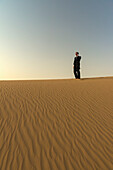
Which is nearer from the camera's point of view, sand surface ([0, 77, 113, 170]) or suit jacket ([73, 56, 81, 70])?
sand surface ([0, 77, 113, 170])

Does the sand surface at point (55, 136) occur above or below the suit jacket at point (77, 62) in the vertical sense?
below

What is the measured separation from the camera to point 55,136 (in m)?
2.94

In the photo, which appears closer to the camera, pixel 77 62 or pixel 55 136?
pixel 55 136

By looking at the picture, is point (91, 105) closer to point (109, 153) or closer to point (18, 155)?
point (109, 153)

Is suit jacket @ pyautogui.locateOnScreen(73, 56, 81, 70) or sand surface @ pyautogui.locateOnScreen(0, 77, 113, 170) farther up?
suit jacket @ pyautogui.locateOnScreen(73, 56, 81, 70)

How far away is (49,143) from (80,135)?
80 centimetres

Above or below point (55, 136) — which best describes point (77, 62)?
above

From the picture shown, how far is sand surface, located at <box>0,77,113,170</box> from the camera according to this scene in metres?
2.29

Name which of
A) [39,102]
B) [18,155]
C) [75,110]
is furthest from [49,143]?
[39,102]

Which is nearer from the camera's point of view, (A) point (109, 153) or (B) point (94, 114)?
(A) point (109, 153)

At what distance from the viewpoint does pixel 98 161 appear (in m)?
2.33

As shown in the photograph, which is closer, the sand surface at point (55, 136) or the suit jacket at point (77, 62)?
the sand surface at point (55, 136)

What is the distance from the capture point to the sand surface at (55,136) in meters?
2.29

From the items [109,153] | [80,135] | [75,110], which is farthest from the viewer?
[75,110]
